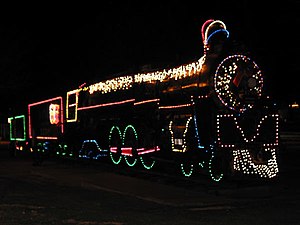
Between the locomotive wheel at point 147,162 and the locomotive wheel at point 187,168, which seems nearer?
the locomotive wheel at point 187,168

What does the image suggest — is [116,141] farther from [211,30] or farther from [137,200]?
[137,200]

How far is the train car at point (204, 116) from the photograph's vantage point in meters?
16.1

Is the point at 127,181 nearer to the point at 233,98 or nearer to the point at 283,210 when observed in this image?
the point at 233,98

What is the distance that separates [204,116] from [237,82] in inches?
52.2

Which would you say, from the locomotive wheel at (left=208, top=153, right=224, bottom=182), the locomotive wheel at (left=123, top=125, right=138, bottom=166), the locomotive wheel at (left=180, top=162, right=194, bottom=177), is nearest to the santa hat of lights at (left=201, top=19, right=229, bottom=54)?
the locomotive wheel at (left=208, top=153, right=224, bottom=182)

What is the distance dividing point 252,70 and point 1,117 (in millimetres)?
47359

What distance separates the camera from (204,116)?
16312 millimetres

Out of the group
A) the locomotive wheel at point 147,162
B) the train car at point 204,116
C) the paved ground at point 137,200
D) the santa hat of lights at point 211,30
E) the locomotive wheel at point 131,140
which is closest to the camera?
the paved ground at point 137,200

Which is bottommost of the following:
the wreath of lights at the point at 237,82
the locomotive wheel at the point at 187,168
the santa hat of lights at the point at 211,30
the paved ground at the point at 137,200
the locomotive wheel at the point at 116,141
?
the paved ground at the point at 137,200

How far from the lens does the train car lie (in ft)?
52.7

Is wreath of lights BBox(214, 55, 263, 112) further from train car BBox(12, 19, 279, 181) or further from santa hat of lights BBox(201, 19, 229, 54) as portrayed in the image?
santa hat of lights BBox(201, 19, 229, 54)

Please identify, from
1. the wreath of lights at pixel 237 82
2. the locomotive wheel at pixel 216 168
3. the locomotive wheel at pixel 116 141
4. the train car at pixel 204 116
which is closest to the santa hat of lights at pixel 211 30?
the train car at pixel 204 116

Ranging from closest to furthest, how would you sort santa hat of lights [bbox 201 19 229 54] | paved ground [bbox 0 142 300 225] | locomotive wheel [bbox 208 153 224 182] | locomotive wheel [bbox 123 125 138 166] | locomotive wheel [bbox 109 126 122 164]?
paved ground [bbox 0 142 300 225] < locomotive wheel [bbox 208 153 224 182] < santa hat of lights [bbox 201 19 229 54] < locomotive wheel [bbox 123 125 138 166] < locomotive wheel [bbox 109 126 122 164]

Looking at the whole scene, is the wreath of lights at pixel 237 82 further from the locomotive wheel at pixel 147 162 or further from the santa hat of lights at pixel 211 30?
the locomotive wheel at pixel 147 162
